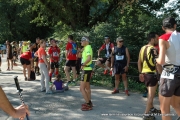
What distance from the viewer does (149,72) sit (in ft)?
18.6

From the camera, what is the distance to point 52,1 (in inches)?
637

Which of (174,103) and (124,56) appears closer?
(174,103)

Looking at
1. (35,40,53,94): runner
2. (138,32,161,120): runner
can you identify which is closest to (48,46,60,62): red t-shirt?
(35,40,53,94): runner

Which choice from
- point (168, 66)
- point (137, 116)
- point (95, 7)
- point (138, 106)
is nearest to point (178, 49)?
point (168, 66)

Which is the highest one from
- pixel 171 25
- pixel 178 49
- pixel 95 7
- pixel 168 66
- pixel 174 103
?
pixel 95 7

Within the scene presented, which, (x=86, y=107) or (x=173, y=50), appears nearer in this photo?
(x=173, y=50)

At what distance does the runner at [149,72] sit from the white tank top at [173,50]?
1408 mm

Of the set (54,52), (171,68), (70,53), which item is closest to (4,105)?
(171,68)

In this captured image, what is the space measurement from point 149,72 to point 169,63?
5.18 feet

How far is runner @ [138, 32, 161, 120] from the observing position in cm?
548

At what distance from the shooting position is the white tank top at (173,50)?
3977 millimetres

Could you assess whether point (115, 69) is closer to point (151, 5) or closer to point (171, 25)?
point (171, 25)

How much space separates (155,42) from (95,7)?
13.2 m

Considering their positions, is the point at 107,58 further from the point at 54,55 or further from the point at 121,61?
the point at 121,61
